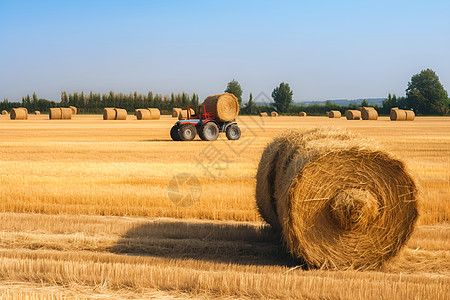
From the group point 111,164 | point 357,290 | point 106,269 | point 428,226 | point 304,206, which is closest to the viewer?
point 357,290

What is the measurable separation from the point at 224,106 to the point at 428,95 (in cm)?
7785

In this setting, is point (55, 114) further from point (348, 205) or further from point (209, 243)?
point (348, 205)

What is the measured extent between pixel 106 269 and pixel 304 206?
2.30 metres

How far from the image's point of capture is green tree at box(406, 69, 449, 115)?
282 ft

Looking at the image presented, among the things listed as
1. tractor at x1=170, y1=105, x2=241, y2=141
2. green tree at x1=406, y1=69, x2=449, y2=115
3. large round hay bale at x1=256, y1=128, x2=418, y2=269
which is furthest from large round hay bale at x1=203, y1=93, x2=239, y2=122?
green tree at x1=406, y1=69, x2=449, y2=115

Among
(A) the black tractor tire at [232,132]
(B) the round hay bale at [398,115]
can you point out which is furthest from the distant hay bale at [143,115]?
(A) the black tractor tire at [232,132]

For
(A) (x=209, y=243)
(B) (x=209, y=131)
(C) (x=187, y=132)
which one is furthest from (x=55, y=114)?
(A) (x=209, y=243)

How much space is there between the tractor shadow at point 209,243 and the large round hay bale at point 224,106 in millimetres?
14257

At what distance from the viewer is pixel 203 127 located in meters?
20.6

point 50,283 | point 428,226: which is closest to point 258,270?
point 50,283

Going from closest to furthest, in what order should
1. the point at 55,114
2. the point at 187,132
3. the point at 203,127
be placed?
1. the point at 203,127
2. the point at 187,132
3. the point at 55,114

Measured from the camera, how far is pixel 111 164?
13406 mm

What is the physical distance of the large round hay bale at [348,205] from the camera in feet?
18.5

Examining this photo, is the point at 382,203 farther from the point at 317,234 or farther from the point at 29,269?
the point at 29,269
